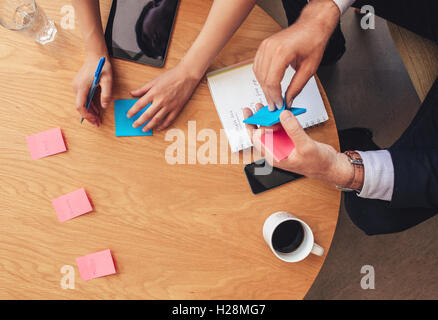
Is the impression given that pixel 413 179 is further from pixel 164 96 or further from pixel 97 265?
pixel 97 265

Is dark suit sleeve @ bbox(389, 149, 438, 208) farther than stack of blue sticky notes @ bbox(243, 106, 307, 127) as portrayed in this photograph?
Yes

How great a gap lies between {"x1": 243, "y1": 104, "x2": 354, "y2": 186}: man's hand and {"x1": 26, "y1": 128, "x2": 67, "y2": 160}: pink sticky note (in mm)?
484

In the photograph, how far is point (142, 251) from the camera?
2.63 feet

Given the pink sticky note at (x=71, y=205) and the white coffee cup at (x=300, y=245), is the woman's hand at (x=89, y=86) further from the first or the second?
the white coffee cup at (x=300, y=245)

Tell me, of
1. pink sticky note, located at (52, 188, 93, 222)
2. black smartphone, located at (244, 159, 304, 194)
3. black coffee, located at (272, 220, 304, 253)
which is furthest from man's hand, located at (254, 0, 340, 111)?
pink sticky note, located at (52, 188, 93, 222)

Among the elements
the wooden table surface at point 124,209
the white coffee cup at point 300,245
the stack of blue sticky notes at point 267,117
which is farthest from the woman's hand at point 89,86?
the white coffee cup at point 300,245

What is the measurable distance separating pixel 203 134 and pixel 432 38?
2.66ft

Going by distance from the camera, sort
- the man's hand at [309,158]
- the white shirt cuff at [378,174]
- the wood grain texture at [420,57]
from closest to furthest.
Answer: the man's hand at [309,158]
the white shirt cuff at [378,174]
the wood grain texture at [420,57]

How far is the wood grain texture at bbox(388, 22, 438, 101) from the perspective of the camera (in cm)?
102

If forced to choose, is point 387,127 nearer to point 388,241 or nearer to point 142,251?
point 388,241

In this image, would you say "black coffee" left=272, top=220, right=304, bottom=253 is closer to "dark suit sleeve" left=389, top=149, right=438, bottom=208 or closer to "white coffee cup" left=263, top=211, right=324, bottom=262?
"white coffee cup" left=263, top=211, right=324, bottom=262

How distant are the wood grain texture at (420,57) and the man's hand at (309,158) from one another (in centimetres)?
47

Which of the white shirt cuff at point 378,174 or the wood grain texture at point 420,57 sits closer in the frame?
the white shirt cuff at point 378,174

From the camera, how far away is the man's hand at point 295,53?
2.38ft
